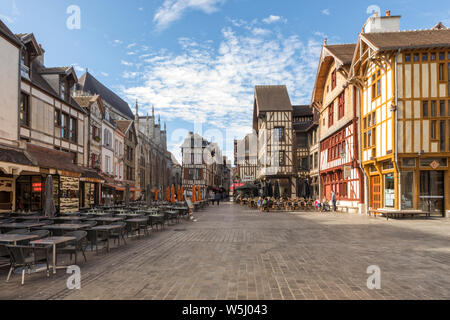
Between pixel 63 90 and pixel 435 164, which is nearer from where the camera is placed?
pixel 435 164

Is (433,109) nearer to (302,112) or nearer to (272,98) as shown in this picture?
(272,98)

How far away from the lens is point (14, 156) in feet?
39.9

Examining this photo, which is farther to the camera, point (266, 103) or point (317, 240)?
point (266, 103)

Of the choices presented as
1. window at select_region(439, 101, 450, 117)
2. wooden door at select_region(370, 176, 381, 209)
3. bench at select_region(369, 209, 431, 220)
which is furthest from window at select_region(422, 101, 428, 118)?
bench at select_region(369, 209, 431, 220)

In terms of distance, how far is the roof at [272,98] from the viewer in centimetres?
3522

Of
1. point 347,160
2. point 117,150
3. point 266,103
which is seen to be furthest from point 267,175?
point 117,150

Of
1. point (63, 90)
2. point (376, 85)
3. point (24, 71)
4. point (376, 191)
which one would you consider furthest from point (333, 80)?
point (24, 71)

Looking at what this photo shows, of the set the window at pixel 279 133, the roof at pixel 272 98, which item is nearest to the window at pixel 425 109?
the window at pixel 279 133

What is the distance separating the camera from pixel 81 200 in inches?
957

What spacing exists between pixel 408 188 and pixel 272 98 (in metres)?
21.4

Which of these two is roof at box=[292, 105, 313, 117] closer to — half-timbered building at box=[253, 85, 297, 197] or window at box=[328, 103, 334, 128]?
half-timbered building at box=[253, 85, 297, 197]

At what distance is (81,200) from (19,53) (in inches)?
500

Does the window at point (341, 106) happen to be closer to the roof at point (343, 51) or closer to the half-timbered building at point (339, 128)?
the half-timbered building at point (339, 128)
